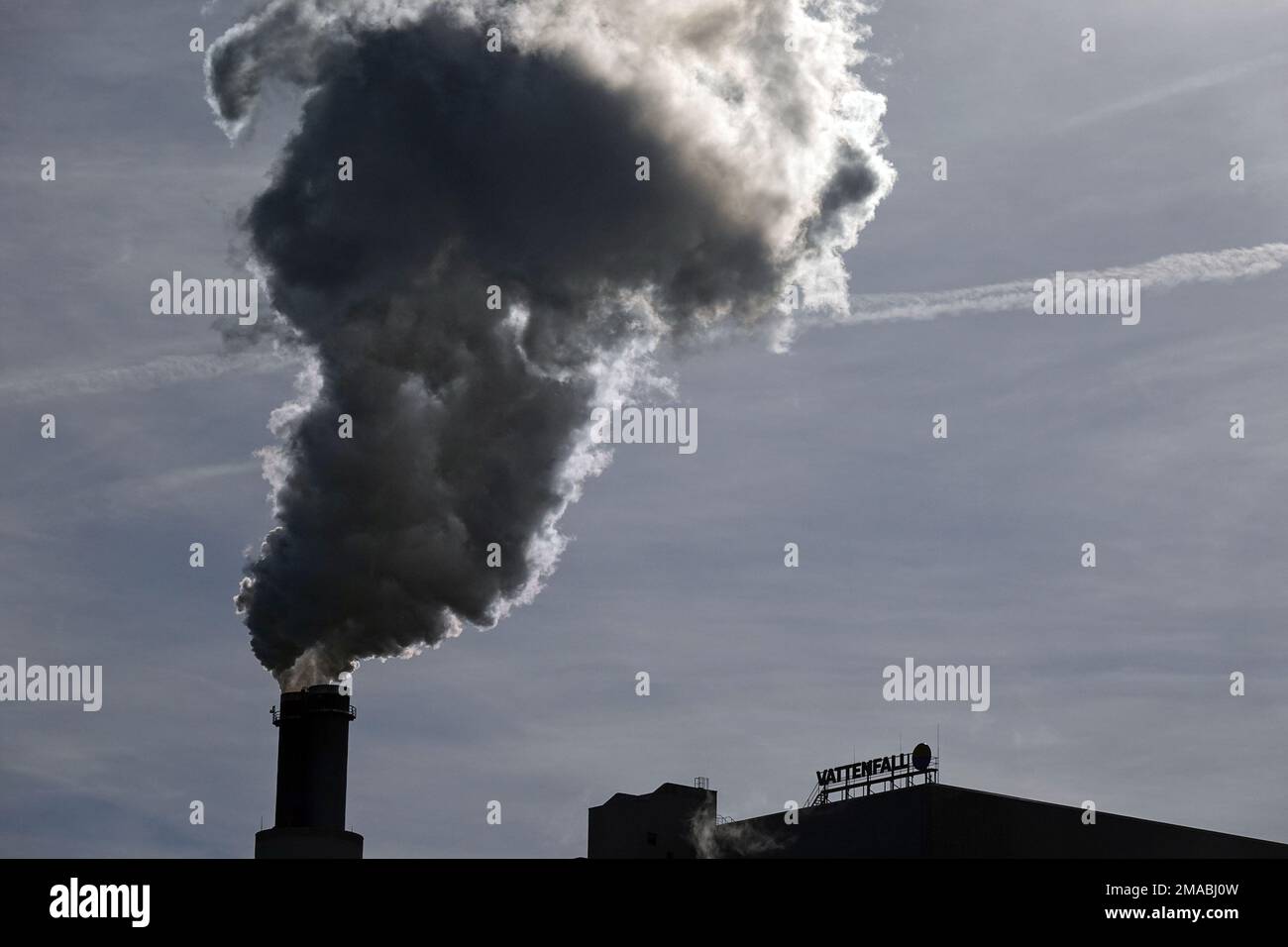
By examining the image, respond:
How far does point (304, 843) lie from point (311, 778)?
345 cm

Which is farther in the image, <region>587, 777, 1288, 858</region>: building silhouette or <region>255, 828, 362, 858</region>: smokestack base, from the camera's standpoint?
<region>587, 777, 1288, 858</region>: building silhouette

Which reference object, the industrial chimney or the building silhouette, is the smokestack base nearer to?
the industrial chimney

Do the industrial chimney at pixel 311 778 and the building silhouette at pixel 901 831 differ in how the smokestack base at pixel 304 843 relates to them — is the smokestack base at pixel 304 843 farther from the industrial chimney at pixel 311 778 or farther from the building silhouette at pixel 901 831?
the building silhouette at pixel 901 831

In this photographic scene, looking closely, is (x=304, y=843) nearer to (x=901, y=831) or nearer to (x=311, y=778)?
(x=311, y=778)

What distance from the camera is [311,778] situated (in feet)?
298

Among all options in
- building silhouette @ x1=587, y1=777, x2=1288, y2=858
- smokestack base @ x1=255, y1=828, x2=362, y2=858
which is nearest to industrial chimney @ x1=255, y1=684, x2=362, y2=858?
smokestack base @ x1=255, y1=828, x2=362, y2=858

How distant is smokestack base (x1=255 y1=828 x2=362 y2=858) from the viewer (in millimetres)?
88312

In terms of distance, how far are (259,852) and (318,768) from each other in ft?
14.9

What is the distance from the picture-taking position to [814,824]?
103m

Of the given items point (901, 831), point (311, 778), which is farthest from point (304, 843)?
point (901, 831)

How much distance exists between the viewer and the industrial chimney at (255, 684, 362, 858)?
8875 cm
